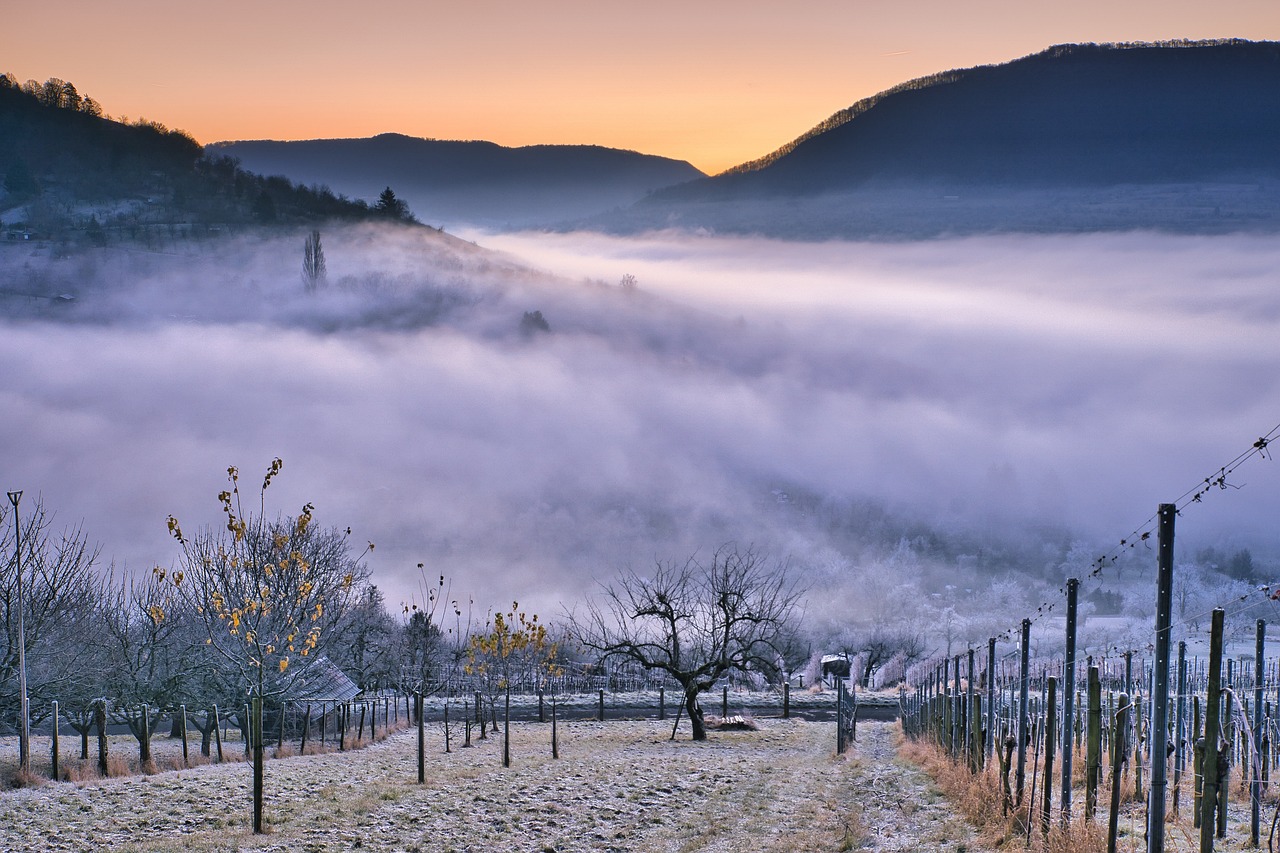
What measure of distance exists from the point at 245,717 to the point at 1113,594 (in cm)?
15941

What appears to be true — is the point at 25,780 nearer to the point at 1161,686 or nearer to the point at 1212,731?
the point at 1161,686

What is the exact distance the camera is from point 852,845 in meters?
20.4

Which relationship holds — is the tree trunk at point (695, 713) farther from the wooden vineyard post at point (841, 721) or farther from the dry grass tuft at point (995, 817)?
the dry grass tuft at point (995, 817)

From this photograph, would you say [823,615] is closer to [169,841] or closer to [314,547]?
[314,547]

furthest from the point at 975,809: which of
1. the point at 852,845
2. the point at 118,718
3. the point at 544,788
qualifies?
the point at 118,718

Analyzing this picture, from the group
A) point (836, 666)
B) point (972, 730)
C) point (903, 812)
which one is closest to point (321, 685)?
point (972, 730)

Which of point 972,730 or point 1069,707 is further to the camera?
point 972,730

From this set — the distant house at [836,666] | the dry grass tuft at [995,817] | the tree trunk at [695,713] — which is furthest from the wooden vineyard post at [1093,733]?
the distant house at [836,666]

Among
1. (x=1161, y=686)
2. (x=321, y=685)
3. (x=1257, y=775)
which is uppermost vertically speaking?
(x=1161, y=686)

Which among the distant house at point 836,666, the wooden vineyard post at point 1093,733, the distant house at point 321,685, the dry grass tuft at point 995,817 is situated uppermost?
the wooden vineyard post at point 1093,733

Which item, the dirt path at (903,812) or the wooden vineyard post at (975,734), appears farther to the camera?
the wooden vineyard post at (975,734)

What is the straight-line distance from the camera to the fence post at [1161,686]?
13211mm

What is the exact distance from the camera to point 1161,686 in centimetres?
1355

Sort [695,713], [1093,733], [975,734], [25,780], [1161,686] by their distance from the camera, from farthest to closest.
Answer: [695,713]
[25,780]
[975,734]
[1093,733]
[1161,686]
